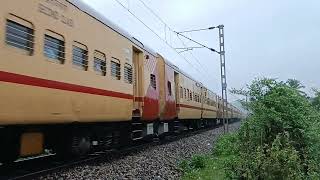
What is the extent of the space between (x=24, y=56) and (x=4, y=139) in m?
1.65

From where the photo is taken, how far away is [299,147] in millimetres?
9703

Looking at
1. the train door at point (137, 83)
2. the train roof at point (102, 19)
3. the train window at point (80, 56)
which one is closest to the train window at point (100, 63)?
the train window at point (80, 56)

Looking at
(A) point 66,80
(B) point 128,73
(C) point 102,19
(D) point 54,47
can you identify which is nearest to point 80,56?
(A) point 66,80

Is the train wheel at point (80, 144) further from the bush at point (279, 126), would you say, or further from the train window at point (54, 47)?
the bush at point (279, 126)

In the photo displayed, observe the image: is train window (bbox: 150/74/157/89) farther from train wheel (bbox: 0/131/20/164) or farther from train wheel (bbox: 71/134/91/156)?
train wheel (bbox: 0/131/20/164)

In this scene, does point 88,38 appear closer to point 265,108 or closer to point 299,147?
point 265,108

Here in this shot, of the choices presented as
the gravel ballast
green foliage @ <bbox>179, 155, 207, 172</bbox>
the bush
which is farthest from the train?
the bush

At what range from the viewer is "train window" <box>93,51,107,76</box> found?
11.2 metres

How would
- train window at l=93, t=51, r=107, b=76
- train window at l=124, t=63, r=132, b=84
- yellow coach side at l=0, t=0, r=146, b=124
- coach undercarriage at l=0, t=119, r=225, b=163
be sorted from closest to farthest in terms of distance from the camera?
yellow coach side at l=0, t=0, r=146, b=124
coach undercarriage at l=0, t=119, r=225, b=163
train window at l=93, t=51, r=107, b=76
train window at l=124, t=63, r=132, b=84

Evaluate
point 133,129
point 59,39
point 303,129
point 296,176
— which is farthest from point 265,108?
point 133,129

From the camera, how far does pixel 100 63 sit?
1157 cm

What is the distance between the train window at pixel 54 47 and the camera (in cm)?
871

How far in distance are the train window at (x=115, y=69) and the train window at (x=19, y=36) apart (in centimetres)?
440

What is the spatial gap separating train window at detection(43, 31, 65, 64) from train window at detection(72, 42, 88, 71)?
0.56 meters
